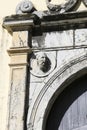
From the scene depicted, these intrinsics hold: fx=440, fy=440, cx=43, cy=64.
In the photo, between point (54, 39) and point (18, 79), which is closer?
point (18, 79)

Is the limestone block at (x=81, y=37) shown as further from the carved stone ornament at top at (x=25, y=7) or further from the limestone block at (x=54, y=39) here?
the carved stone ornament at top at (x=25, y=7)

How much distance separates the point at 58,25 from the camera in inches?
239

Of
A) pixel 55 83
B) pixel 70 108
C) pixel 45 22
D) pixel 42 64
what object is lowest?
pixel 70 108

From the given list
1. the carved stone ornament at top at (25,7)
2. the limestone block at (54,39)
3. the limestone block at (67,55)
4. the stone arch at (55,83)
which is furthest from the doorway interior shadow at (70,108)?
the carved stone ornament at top at (25,7)

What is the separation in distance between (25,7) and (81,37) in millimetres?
935

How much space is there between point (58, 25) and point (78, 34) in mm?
305

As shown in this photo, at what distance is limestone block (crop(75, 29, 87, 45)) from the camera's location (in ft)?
19.5

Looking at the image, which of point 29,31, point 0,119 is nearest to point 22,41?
point 29,31

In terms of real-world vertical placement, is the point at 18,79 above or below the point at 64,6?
below

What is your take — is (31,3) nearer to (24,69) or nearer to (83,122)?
(24,69)

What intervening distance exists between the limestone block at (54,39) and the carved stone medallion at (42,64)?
0.54ft

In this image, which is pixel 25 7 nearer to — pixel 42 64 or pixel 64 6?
pixel 64 6

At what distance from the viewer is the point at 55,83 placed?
5781 millimetres

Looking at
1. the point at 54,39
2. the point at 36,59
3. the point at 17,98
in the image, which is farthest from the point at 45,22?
the point at 17,98
